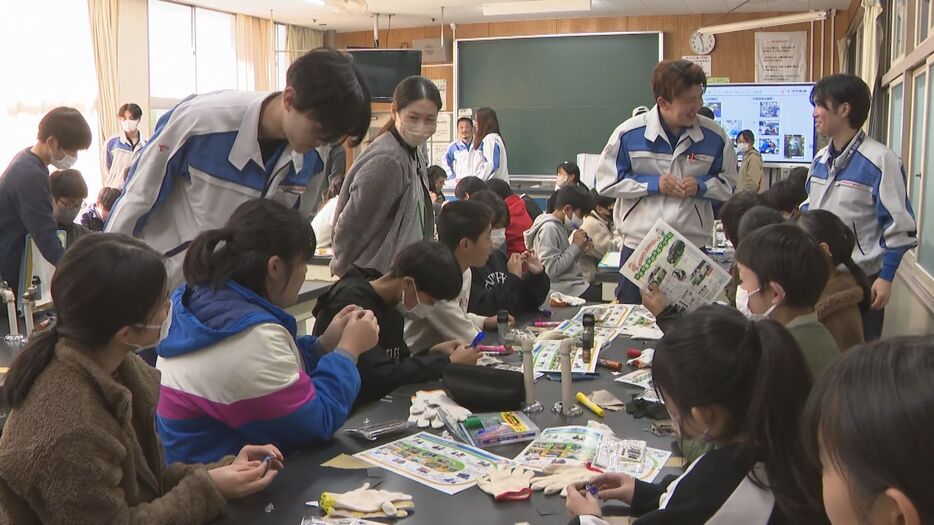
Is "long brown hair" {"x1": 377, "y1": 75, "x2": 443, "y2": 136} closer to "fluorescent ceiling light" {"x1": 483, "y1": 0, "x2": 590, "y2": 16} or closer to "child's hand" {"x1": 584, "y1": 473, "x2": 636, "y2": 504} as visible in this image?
"child's hand" {"x1": 584, "y1": 473, "x2": 636, "y2": 504}

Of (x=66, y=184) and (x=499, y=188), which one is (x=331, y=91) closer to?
(x=66, y=184)

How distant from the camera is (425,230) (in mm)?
3264

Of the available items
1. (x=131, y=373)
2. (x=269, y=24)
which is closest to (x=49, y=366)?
(x=131, y=373)

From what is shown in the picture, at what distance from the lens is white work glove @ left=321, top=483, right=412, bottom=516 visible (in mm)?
1470

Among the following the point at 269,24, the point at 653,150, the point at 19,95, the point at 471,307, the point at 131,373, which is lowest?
the point at 471,307

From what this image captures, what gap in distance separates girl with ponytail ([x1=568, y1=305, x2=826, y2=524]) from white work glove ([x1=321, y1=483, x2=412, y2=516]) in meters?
0.32

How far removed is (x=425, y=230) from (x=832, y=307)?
1.54 meters

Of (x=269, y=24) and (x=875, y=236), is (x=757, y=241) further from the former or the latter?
(x=269, y=24)

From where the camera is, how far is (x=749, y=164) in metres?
8.79

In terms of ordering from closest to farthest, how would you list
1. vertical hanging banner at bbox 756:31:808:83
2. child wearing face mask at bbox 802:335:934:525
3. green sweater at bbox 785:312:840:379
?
child wearing face mask at bbox 802:335:934:525 < green sweater at bbox 785:312:840:379 < vertical hanging banner at bbox 756:31:808:83

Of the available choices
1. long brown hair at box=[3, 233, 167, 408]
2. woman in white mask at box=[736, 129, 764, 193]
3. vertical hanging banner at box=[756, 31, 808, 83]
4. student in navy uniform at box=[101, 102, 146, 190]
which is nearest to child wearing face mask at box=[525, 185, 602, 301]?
long brown hair at box=[3, 233, 167, 408]

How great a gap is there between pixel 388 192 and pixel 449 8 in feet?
25.2

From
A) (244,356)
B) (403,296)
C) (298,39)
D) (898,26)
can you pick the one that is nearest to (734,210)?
(403,296)

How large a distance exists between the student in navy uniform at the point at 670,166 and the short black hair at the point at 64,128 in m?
2.23
